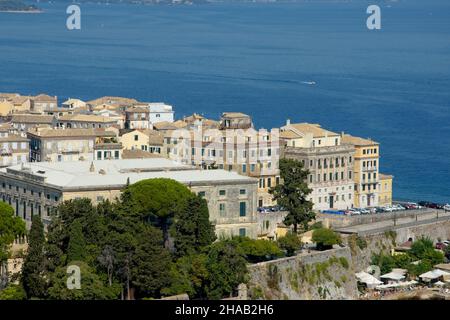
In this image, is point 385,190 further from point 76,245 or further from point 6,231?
point 76,245

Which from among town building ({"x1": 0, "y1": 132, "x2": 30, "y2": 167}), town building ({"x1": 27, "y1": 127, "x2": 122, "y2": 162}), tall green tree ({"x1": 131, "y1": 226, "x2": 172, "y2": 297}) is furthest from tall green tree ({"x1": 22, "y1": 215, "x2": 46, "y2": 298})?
town building ({"x1": 0, "y1": 132, "x2": 30, "y2": 167})

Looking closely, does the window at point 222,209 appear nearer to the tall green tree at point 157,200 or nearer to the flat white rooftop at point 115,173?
the flat white rooftop at point 115,173

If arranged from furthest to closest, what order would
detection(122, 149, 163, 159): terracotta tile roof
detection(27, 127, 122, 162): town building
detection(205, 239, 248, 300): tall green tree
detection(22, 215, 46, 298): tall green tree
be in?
Answer: detection(27, 127, 122, 162): town building → detection(122, 149, 163, 159): terracotta tile roof → detection(205, 239, 248, 300): tall green tree → detection(22, 215, 46, 298): tall green tree

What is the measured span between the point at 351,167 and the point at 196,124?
5.39m

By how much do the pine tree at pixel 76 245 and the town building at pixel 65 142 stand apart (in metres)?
15.6

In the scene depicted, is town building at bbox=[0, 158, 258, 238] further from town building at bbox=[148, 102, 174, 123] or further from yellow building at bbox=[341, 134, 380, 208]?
town building at bbox=[148, 102, 174, 123]

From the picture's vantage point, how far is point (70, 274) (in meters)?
29.2

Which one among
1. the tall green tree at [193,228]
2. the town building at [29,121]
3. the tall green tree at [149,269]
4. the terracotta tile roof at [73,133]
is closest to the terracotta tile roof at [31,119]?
the town building at [29,121]

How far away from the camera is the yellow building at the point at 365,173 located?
160ft

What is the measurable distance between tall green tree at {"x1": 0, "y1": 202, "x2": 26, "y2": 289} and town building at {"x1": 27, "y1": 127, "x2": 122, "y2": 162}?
1259 cm

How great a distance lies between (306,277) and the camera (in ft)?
117

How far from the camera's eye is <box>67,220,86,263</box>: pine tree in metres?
30.8
